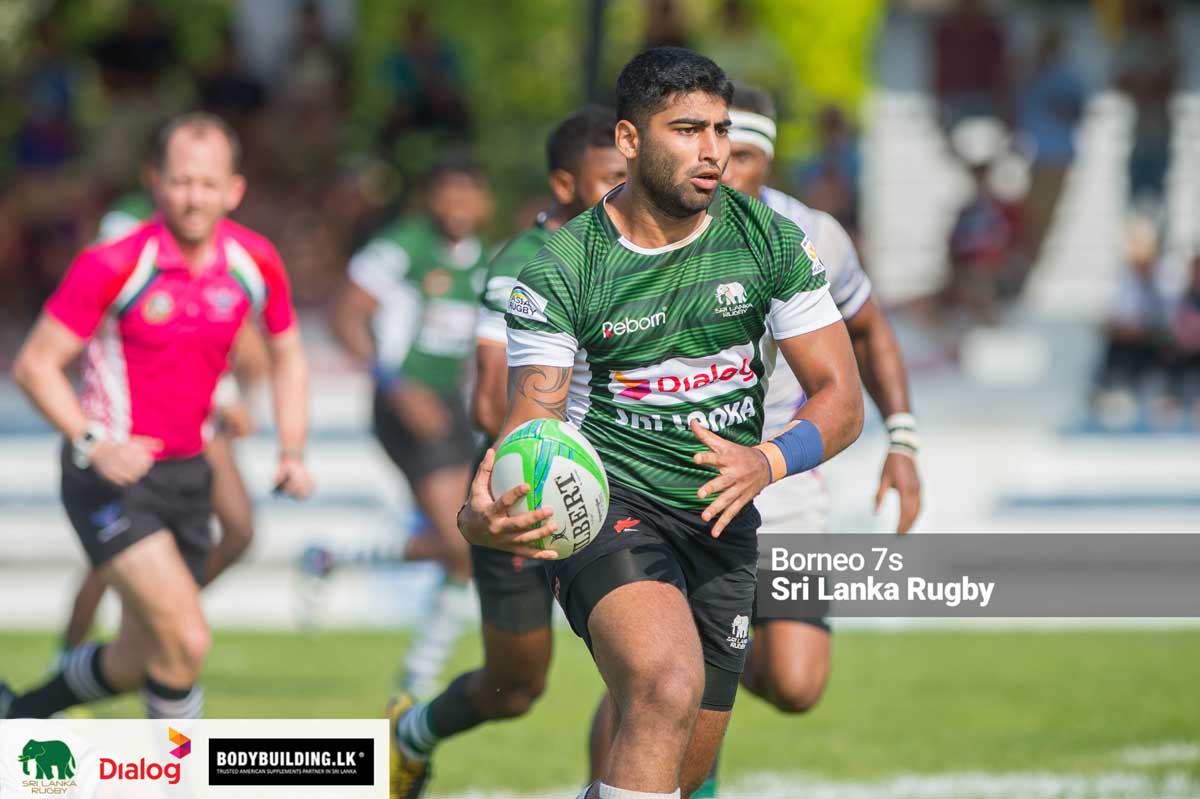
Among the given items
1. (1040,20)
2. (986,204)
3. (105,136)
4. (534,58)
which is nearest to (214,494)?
(105,136)

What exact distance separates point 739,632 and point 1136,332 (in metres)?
10.8

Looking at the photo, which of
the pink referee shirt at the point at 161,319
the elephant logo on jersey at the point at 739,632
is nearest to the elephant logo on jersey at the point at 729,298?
the elephant logo on jersey at the point at 739,632

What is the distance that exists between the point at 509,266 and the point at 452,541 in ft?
12.8

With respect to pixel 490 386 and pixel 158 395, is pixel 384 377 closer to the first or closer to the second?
pixel 158 395

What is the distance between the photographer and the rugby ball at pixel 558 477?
4852mm

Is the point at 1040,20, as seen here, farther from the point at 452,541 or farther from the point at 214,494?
the point at 214,494

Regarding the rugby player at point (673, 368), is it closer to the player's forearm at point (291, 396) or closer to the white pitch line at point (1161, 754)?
the player's forearm at point (291, 396)

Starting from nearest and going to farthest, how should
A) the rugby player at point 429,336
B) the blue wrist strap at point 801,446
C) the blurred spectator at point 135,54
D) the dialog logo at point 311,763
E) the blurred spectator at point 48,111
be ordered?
1. the blue wrist strap at point 801,446
2. the dialog logo at point 311,763
3. the rugby player at point 429,336
4. the blurred spectator at point 135,54
5. the blurred spectator at point 48,111

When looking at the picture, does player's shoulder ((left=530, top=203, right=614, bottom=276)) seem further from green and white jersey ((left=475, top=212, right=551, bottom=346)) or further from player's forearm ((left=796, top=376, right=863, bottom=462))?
green and white jersey ((left=475, top=212, right=551, bottom=346))

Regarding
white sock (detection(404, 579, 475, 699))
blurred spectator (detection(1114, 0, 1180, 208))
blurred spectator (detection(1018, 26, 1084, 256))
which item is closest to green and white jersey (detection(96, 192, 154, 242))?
white sock (detection(404, 579, 475, 699))

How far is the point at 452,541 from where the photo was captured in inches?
393

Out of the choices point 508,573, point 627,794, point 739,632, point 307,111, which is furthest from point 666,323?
point 307,111

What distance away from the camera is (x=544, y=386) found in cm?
514

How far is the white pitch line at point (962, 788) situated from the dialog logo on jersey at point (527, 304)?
10.3ft
